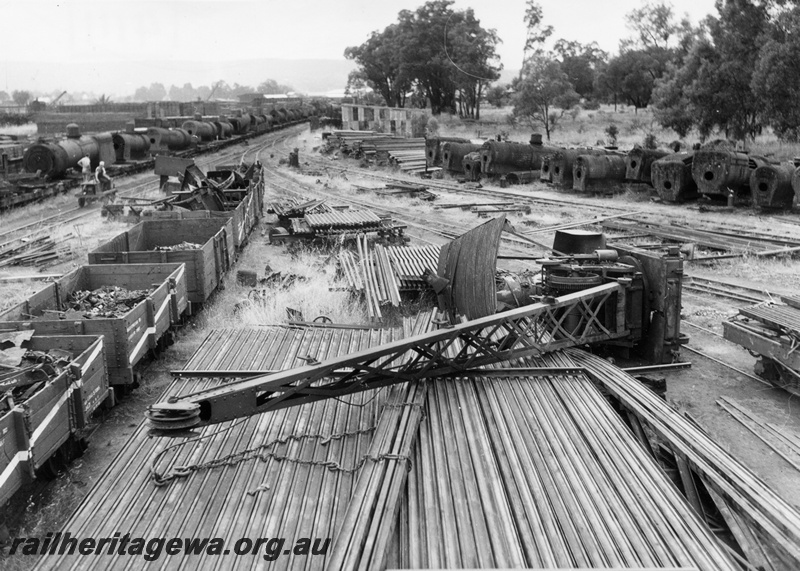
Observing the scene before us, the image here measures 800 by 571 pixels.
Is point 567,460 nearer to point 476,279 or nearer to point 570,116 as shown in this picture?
point 476,279

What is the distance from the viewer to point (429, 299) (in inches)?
476

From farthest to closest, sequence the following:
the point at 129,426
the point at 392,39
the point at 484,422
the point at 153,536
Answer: the point at 392,39 → the point at 129,426 → the point at 484,422 → the point at 153,536

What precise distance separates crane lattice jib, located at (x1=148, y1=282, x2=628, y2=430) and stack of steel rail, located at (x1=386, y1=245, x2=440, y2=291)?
3.83 metres

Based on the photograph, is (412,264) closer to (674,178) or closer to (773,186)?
(773,186)

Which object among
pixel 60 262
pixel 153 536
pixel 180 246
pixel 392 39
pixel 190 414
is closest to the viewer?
pixel 153 536

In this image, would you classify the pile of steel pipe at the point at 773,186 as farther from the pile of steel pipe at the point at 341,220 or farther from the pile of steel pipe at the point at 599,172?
the pile of steel pipe at the point at 341,220

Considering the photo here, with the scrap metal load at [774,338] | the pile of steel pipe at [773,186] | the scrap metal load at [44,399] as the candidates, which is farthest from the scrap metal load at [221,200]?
the pile of steel pipe at [773,186]

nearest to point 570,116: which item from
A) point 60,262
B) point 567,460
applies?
point 60,262

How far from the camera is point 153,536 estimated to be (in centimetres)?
474

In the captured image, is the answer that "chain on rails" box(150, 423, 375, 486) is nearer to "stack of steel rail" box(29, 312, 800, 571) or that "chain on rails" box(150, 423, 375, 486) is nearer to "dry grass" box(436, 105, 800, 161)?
"stack of steel rail" box(29, 312, 800, 571)

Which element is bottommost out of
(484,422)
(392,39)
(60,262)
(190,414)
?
(60,262)

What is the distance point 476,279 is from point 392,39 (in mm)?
62777

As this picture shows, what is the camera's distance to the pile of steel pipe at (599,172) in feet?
82.2

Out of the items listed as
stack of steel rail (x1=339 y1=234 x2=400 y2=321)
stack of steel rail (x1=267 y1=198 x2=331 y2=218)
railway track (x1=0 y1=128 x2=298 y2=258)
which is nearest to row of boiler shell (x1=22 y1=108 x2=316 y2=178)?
railway track (x1=0 y1=128 x2=298 y2=258)
